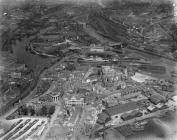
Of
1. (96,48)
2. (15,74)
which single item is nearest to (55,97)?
(15,74)

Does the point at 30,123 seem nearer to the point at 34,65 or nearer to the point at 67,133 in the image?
the point at 67,133

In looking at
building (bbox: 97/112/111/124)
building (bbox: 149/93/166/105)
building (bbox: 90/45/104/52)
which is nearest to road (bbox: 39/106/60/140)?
building (bbox: 97/112/111/124)

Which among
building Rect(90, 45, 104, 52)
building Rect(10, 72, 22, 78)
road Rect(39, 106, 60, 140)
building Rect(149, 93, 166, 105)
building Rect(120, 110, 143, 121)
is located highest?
building Rect(90, 45, 104, 52)

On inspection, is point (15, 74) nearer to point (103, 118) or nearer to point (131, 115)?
point (103, 118)

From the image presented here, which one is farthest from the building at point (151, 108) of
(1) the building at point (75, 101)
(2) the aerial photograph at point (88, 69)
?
(1) the building at point (75, 101)

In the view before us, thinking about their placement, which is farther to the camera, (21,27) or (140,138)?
(21,27)

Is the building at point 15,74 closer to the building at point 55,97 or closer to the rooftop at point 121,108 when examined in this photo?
the building at point 55,97

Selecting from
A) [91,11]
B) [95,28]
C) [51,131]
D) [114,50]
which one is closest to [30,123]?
[51,131]

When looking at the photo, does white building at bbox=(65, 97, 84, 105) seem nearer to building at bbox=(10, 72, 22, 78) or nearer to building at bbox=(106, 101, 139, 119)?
building at bbox=(106, 101, 139, 119)
